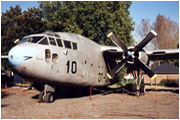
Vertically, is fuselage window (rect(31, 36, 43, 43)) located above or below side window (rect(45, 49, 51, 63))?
above

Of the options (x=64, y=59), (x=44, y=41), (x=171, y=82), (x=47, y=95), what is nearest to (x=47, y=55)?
(x=44, y=41)

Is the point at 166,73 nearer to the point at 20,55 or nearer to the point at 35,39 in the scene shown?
the point at 35,39

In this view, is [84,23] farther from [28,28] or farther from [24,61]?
[24,61]

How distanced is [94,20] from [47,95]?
18.7 meters

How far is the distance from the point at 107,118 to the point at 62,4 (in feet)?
91.5

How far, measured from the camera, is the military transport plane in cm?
1072

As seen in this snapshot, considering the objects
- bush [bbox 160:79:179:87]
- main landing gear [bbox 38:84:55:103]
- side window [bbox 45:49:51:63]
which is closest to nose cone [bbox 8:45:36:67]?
side window [bbox 45:49:51:63]

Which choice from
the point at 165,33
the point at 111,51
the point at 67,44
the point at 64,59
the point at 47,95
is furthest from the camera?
the point at 165,33

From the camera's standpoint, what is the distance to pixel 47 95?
12422 millimetres

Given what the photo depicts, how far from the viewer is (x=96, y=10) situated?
28.7 meters

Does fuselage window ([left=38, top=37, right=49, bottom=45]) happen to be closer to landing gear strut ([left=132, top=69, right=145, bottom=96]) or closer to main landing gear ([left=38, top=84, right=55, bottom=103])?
main landing gear ([left=38, top=84, right=55, bottom=103])

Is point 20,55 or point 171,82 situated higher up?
point 20,55

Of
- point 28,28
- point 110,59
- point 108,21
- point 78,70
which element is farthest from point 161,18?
point 78,70

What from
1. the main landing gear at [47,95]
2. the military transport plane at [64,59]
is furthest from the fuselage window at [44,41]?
the main landing gear at [47,95]
